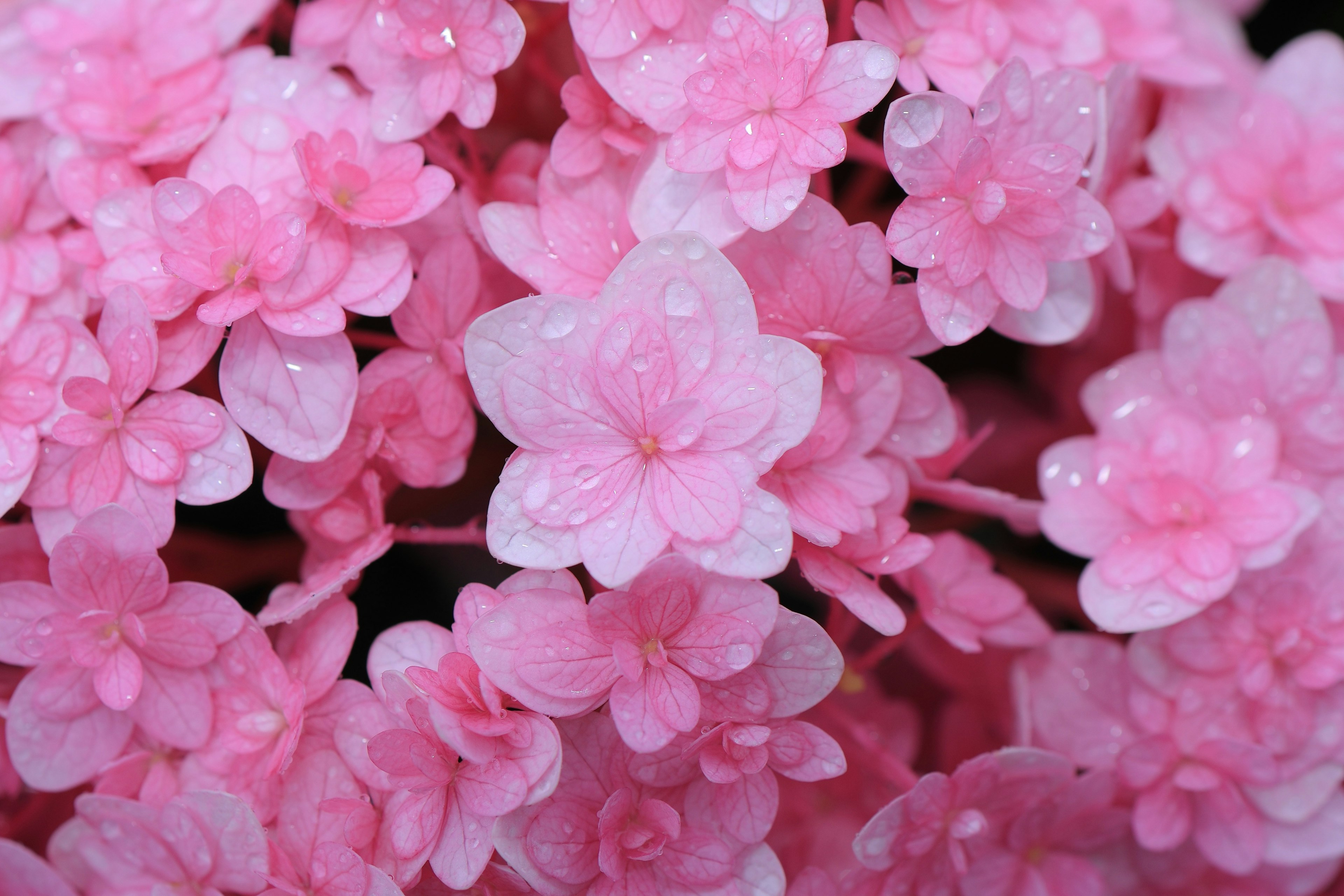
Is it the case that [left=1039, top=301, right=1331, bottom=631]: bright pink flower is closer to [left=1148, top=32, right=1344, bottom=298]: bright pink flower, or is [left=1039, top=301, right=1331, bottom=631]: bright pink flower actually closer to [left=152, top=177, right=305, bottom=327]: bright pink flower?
[left=1148, top=32, right=1344, bottom=298]: bright pink flower

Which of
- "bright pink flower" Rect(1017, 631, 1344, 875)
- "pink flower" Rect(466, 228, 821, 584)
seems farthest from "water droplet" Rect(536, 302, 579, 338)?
"bright pink flower" Rect(1017, 631, 1344, 875)

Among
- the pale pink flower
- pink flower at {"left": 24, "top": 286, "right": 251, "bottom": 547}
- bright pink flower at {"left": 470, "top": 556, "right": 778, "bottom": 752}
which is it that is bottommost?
the pale pink flower

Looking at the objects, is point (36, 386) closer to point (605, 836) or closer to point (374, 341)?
point (374, 341)

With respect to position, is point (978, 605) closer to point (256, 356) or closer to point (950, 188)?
point (950, 188)

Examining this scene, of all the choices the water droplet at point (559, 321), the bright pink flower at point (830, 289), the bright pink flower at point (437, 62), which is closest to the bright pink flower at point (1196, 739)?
the bright pink flower at point (830, 289)

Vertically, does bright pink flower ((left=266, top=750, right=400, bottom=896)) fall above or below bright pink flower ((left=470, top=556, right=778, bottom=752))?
below

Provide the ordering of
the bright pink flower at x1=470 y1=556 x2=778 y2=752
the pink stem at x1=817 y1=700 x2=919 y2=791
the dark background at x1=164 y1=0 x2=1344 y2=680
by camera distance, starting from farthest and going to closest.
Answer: the dark background at x1=164 y1=0 x2=1344 y2=680 < the pink stem at x1=817 y1=700 x2=919 y2=791 < the bright pink flower at x1=470 y1=556 x2=778 y2=752

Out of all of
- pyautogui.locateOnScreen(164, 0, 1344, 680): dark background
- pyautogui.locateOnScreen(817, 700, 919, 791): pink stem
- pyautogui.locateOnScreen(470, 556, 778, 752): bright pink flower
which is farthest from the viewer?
pyautogui.locateOnScreen(164, 0, 1344, 680): dark background

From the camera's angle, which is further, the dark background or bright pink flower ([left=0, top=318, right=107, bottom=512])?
the dark background
